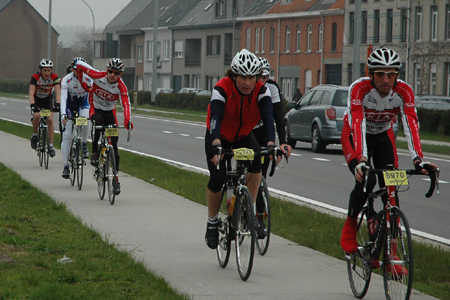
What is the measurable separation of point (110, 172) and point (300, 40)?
51.5m

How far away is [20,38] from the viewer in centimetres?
10375

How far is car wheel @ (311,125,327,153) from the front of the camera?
Answer: 70.3 feet

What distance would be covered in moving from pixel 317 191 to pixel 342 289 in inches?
278

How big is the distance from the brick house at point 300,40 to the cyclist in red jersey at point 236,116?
165 ft

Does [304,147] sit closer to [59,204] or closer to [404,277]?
[59,204]

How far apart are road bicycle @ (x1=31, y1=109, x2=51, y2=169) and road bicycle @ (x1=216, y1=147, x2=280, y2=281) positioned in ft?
28.0

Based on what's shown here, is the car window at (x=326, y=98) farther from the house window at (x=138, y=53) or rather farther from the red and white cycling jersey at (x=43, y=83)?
the house window at (x=138, y=53)

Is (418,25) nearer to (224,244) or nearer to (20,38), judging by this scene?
(224,244)

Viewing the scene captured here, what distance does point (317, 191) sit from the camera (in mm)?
Answer: 13141

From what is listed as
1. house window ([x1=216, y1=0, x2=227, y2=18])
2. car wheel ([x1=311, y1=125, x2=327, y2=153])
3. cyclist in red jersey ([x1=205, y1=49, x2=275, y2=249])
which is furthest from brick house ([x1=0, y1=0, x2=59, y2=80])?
cyclist in red jersey ([x1=205, y1=49, x2=275, y2=249])

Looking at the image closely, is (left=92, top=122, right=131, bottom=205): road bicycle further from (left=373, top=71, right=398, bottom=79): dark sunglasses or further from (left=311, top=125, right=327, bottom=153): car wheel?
(left=311, top=125, right=327, bottom=153): car wheel

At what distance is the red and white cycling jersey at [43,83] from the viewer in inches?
604

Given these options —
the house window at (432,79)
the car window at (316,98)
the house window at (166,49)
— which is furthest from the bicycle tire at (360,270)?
the house window at (166,49)

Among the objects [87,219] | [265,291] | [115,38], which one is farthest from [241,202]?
[115,38]
